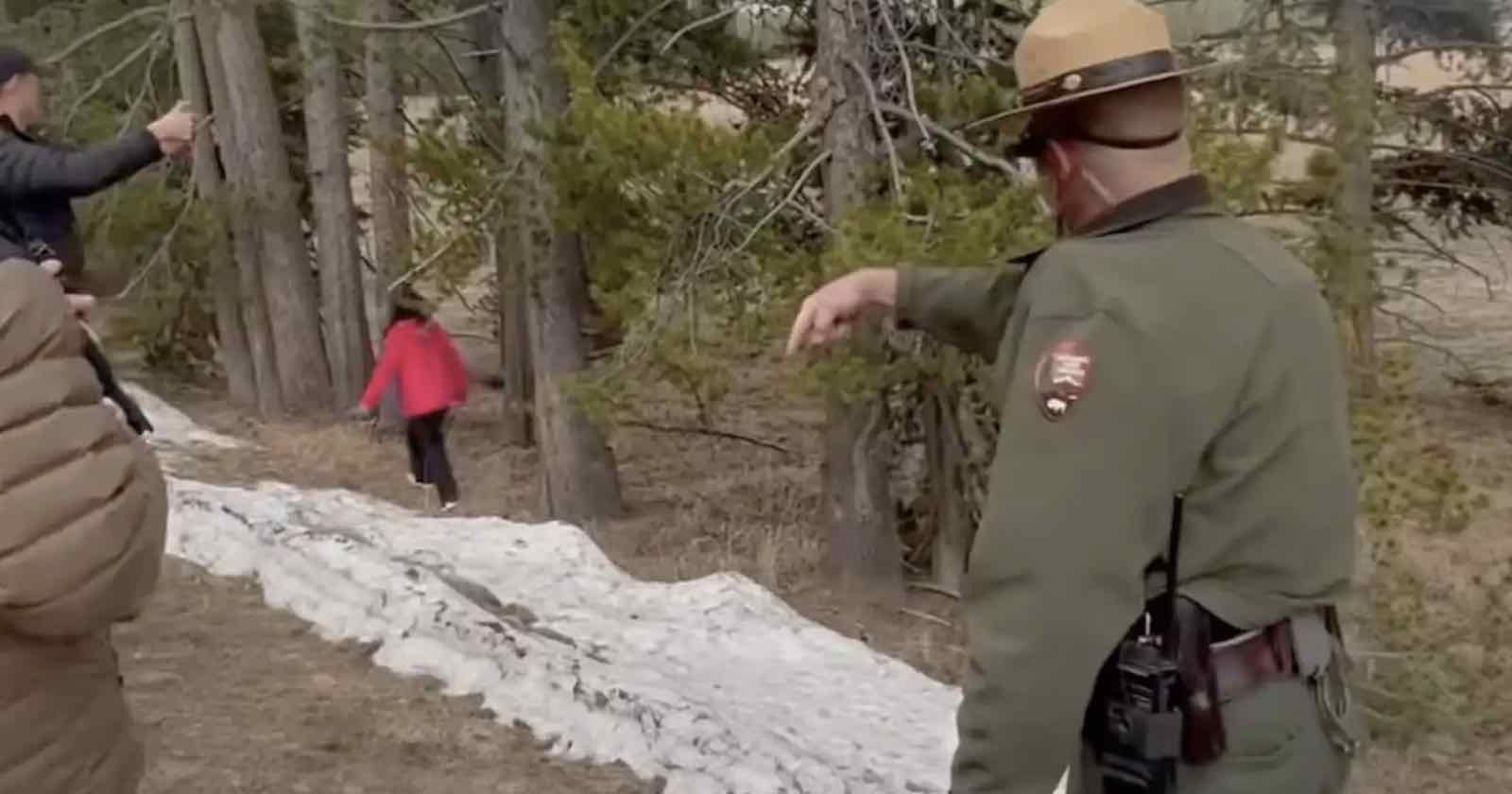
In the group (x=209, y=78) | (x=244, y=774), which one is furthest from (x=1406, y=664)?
(x=209, y=78)

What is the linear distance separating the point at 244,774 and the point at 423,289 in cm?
1185

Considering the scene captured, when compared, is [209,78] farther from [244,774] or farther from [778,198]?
[244,774]

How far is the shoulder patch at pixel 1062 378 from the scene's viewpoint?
2322 mm

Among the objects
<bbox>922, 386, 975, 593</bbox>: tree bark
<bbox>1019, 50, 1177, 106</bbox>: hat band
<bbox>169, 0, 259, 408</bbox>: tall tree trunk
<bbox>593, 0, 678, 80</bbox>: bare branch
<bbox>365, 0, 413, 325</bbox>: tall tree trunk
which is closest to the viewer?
<bbox>1019, 50, 1177, 106</bbox>: hat band

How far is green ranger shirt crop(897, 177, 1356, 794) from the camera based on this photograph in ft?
7.63

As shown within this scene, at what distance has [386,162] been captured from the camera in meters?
16.6

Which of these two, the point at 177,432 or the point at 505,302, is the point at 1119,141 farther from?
the point at 505,302

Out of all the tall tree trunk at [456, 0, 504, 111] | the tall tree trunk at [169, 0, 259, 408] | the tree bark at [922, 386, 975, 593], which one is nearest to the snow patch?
the tall tree trunk at [169, 0, 259, 408]

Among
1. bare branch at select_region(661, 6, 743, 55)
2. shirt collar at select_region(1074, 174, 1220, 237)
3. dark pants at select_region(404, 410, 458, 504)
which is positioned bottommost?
dark pants at select_region(404, 410, 458, 504)

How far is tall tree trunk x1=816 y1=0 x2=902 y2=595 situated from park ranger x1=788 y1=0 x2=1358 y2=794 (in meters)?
6.94

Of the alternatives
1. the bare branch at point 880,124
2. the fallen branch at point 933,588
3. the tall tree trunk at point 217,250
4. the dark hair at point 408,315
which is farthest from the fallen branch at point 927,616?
the tall tree trunk at point 217,250

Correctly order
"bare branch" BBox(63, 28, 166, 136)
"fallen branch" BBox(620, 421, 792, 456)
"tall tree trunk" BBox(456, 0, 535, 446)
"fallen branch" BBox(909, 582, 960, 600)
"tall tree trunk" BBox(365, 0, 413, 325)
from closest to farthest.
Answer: "fallen branch" BBox(909, 582, 960, 600) < "fallen branch" BBox(620, 421, 792, 456) < "tall tree trunk" BBox(456, 0, 535, 446) < "tall tree trunk" BBox(365, 0, 413, 325) < "bare branch" BBox(63, 28, 166, 136)

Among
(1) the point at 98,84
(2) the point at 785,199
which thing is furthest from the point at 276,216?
(2) the point at 785,199

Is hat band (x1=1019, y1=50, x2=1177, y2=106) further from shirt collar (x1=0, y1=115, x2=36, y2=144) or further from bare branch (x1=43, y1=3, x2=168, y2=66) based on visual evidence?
bare branch (x1=43, y1=3, x2=168, y2=66)
